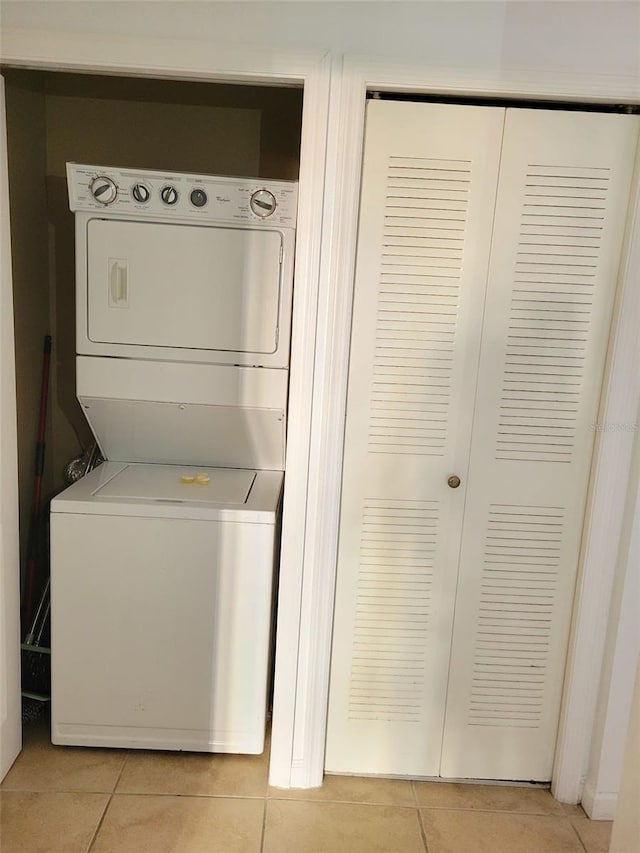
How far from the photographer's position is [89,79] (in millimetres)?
2359

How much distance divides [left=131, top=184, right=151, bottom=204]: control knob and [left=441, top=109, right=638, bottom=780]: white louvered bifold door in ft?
3.28

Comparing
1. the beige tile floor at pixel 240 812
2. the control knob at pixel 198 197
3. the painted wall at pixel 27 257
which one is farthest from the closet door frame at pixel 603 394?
the painted wall at pixel 27 257

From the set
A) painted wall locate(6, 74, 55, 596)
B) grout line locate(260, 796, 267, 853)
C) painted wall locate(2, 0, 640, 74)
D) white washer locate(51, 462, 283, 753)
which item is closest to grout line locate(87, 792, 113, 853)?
white washer locate(51, 462, 283, 753)

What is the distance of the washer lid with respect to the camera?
195 centimetres

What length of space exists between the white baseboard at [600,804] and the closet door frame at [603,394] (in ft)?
0.18

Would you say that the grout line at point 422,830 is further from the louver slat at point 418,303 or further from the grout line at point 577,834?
the louver slat at point 418,303

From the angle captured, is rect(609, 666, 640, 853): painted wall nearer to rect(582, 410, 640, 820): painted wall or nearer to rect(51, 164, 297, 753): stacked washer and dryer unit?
rect(582, 410, 640, 820): painted wall

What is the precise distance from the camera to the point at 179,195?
189 centimetres

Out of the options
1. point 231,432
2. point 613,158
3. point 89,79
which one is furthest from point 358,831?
point 89,79

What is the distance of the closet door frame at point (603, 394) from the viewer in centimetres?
163

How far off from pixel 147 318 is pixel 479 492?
1.12 m

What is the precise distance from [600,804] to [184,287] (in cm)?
197

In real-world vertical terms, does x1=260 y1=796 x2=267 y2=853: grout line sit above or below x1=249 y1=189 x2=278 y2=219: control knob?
below

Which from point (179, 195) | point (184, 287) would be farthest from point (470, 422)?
point (179, 195)
